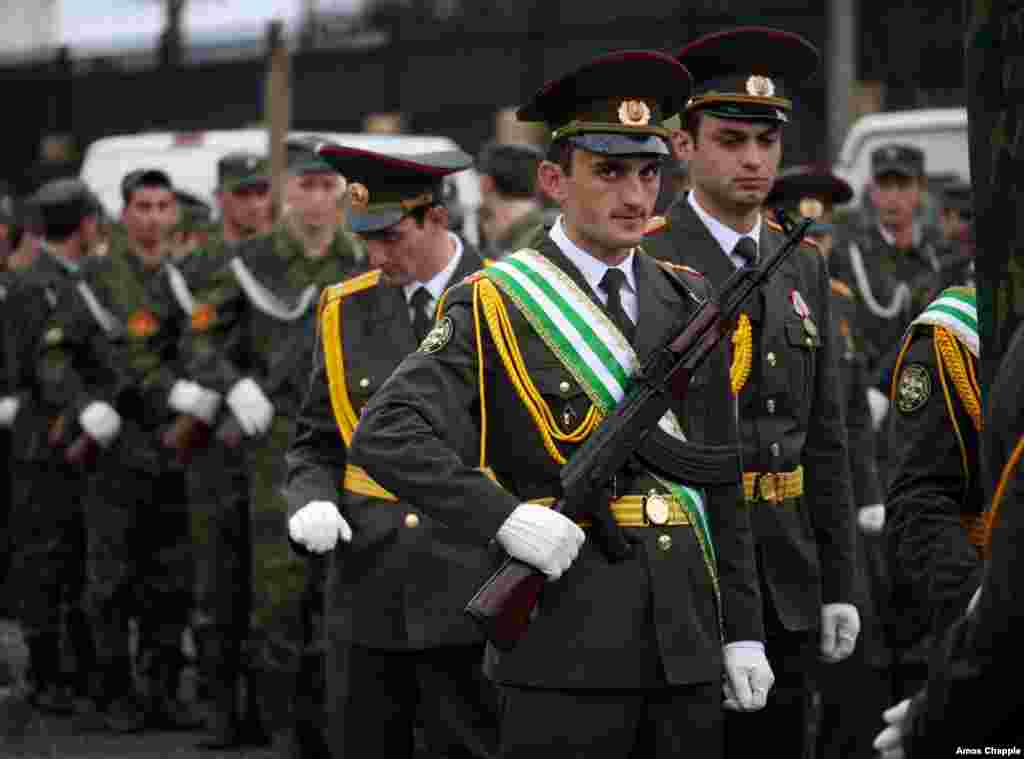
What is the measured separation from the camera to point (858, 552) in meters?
7.82

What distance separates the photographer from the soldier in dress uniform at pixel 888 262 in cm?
1111

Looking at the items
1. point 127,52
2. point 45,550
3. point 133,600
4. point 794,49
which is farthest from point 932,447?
point 127,52

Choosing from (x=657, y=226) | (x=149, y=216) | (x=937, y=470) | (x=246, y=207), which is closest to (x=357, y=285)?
(x=657, y=226)

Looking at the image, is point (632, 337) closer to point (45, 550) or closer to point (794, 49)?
point (794, 49)

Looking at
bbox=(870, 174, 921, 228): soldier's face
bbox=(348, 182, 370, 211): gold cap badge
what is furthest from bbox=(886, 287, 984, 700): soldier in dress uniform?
bbox=(870, 174, 921, 228): soldier's face

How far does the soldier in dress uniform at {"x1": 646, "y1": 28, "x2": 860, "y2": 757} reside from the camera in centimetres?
639

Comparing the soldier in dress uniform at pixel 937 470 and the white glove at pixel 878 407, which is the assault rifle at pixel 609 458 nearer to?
the soldier in dress uniform at pixel 937 470

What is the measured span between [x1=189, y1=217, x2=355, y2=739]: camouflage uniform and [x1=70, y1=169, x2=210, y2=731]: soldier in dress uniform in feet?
2.40

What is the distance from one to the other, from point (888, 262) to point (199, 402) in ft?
11.6

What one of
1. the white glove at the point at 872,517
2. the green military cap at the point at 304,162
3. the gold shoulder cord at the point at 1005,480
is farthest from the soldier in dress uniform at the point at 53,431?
the gold shoulder cord at the point at 1005,480

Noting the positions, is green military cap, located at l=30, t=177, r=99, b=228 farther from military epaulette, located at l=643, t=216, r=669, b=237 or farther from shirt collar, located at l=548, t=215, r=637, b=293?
shirt collar, located at l=548, t=215, r=637, b=293

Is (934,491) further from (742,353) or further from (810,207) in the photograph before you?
(810,207)

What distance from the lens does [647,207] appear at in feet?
17.9

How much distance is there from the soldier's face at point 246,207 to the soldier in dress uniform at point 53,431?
0.84 metres
